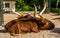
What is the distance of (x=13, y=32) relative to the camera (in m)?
9.38

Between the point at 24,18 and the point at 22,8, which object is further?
the point at 22,8

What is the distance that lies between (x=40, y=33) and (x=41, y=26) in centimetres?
40

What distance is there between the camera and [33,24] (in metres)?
9.71

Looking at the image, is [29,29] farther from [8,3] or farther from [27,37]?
[8,3]

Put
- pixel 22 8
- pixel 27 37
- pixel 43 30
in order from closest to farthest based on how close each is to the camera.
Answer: pixel 27 37 → pixel 43 30 → pixel 22 8

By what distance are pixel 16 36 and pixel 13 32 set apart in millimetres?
346

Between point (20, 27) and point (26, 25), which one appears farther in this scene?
point (26, 25)

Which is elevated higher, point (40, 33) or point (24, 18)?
point (24, 18)

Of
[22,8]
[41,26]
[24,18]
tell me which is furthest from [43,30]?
[22,8]

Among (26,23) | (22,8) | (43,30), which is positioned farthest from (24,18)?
(22,8)

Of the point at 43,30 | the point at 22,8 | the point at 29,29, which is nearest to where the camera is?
the point at 29,29

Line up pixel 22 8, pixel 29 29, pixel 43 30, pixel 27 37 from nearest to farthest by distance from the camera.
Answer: pixel 27 37
pixel 29 29
pixel 43 30
pixel 22 8

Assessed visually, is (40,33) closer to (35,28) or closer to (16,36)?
(35,28)

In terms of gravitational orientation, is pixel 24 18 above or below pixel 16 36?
above
